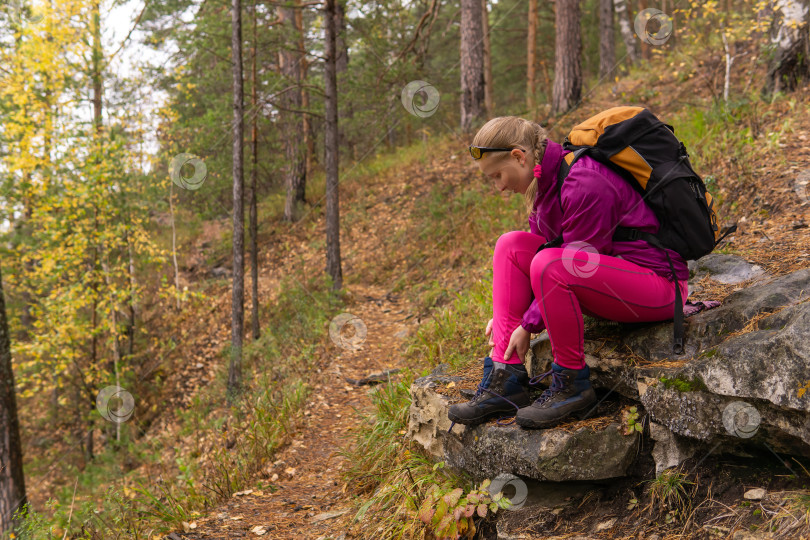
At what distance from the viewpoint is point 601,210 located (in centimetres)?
244

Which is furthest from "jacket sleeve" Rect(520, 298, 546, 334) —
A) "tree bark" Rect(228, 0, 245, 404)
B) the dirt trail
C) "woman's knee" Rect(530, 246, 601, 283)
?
"tree bark" Rect(228, 0, 245, 404)

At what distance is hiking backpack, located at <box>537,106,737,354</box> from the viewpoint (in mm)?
2428

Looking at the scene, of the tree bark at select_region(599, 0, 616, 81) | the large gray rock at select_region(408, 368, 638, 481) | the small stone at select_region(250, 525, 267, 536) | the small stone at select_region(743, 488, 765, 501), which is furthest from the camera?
the tree bark at select_region(599, 0, 616, 81)

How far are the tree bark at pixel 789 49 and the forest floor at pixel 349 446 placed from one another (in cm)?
68

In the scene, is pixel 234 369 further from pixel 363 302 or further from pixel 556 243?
pixel 556 243

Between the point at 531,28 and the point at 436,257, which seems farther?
the point at 531,28

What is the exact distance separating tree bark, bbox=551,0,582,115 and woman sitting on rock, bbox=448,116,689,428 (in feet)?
27.1

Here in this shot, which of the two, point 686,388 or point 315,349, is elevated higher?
point 686,388

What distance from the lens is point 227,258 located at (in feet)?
47.0

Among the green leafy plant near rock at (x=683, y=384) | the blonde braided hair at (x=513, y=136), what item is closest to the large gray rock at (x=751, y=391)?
the green leafy plant near rock at (x=683, y=384)

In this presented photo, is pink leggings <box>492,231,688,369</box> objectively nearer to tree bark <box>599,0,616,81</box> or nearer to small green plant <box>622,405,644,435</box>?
small green plant <box>622,405,644,435</box>

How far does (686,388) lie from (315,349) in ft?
18.2

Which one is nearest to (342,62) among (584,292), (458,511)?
(584,292)

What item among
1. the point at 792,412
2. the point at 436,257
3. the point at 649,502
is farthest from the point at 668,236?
the point at 436,257
